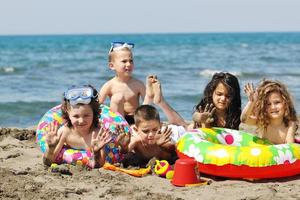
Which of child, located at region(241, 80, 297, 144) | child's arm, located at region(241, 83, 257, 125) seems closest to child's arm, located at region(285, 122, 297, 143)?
child, located at region(241, 80, 297, 144)

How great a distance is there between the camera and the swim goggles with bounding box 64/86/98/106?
5.62 m

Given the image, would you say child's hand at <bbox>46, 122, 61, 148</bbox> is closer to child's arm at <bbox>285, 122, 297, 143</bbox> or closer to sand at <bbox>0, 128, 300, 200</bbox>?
sand at <bbox>0, 128, 300, 200</bbox>

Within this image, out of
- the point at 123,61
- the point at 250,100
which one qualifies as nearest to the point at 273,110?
the point at 250,100

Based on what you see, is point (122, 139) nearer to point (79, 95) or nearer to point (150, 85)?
point (79, 95)

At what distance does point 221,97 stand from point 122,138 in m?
1.18

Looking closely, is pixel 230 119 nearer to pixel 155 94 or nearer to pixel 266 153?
pixel 155 94

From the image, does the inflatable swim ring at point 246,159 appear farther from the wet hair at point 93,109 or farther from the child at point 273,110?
the wet hair at point 93,109

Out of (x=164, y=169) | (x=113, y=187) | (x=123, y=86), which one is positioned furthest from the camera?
(x=123, y=86)

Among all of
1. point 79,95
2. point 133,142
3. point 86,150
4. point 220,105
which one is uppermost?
point 79,95

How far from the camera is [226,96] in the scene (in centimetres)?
612

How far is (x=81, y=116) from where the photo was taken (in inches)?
223

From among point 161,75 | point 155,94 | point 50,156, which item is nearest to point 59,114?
point 50,156

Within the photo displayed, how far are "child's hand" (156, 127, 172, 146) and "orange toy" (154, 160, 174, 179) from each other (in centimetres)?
22

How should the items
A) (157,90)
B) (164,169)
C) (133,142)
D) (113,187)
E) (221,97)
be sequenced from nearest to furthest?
(113,187)
(164,169)
(133,142)
(221,97)
(157,90)
